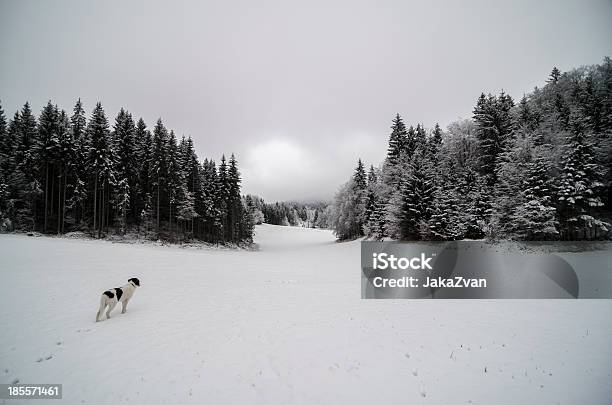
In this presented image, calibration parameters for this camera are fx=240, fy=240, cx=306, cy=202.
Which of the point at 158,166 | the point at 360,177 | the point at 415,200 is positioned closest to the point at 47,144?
the point at 158,166

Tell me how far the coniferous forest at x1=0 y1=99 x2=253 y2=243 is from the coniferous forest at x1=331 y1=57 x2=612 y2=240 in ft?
108

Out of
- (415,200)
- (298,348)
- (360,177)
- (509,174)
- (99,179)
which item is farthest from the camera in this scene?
(360,177)

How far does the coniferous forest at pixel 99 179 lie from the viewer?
3178 cm

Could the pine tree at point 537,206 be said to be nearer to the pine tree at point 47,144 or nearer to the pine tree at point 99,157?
the pine tree at point 99,157

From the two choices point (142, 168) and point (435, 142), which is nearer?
point (142, 168)

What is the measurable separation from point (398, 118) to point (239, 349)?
4526cm

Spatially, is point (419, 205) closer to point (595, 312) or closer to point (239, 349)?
point (595, 312)

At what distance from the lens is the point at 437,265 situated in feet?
41.7

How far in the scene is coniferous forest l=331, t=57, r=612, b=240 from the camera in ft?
67.4

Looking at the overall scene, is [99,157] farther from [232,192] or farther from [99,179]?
[232,192]

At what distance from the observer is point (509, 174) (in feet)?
77.6

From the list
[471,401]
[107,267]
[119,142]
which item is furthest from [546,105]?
[119,142]

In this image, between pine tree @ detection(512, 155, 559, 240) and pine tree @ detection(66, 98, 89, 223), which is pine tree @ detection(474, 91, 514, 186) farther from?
pine tree @ detection(66, 98, 89, 223)

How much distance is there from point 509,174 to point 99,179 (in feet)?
164
